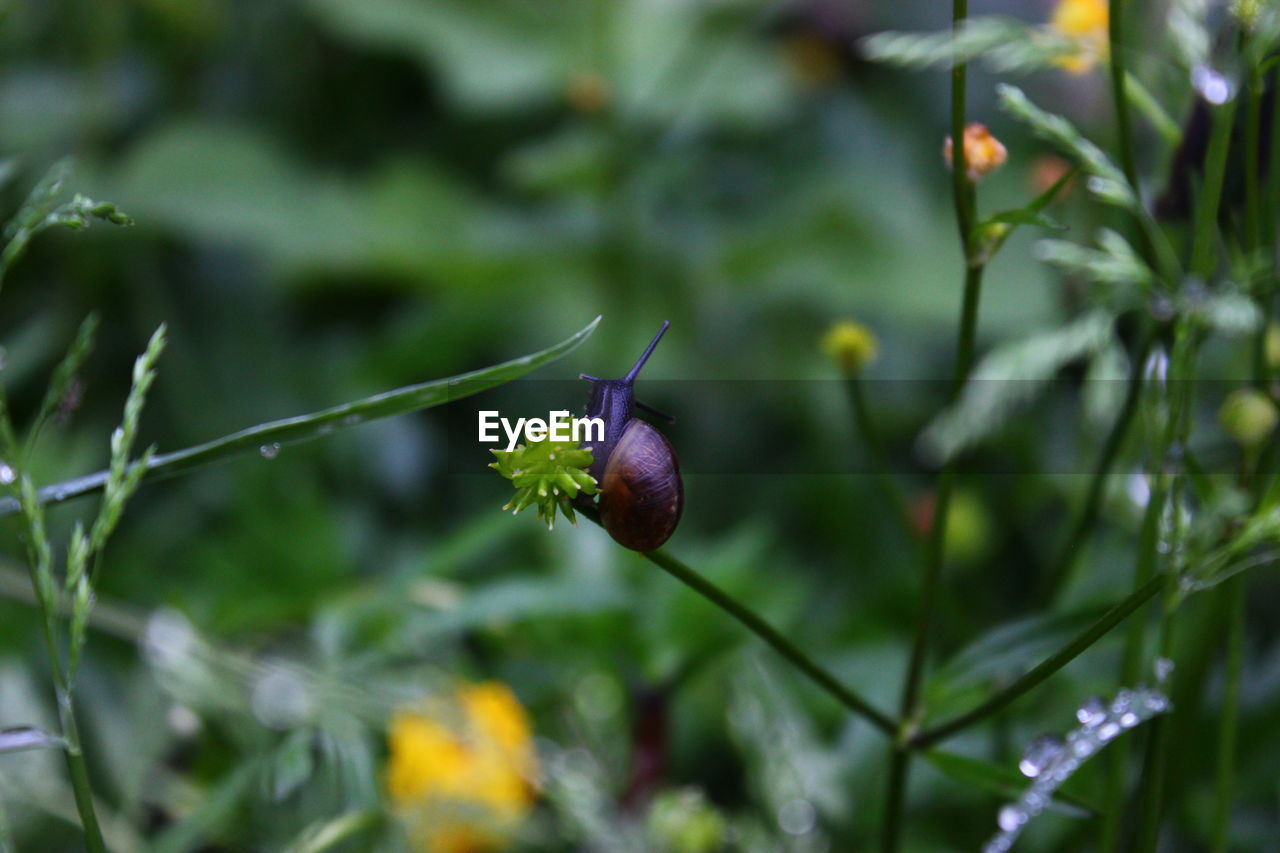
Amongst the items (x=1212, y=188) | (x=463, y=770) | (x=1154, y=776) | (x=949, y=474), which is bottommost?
(x=463, y=770)


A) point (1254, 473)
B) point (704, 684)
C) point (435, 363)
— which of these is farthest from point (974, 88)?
point (1254, 473)

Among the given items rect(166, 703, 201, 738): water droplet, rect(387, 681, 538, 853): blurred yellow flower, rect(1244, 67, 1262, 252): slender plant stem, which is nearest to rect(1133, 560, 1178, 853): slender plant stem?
rect(1244, 67, 1262, 252): slender plant stem

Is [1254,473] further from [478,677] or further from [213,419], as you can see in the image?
[213,419]

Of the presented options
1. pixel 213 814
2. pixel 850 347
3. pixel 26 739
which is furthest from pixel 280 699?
pixel 850 347

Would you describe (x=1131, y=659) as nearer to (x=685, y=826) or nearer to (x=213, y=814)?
(x=685, y=826)

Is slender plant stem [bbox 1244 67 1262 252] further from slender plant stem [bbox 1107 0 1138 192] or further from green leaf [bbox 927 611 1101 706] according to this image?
green leaf [bbox 927 611 1101 706]

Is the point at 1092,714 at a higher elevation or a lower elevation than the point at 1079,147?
lower

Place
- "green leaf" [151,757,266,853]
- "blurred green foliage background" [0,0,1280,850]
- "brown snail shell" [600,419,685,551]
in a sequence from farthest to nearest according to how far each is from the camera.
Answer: "blurred green foliage background" [0,0,1280,850], "green leaf" [151,757,266,853], "brown snail shell" [600,419,685,551]
